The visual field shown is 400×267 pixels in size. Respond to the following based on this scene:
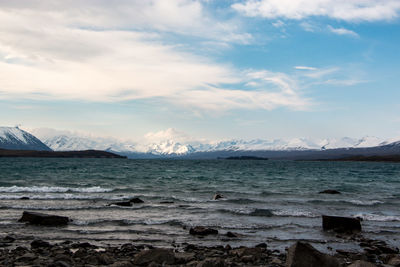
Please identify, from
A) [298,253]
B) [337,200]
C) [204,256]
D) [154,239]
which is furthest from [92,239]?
[337,200]

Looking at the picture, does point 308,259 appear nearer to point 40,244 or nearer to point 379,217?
point 40,244

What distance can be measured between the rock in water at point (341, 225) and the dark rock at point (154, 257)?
11180mm

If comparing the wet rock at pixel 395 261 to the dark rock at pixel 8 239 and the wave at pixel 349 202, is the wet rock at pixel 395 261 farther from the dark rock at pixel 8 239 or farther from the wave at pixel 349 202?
the wave at pixel 349 202

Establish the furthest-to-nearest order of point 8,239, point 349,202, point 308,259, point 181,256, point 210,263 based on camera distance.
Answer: point 349,202 → point 8,239 → point 181,256 → point 308,259 → point 210,263

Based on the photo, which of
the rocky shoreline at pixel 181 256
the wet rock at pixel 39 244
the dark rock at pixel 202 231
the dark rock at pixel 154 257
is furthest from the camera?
the dark rock at pixel 202 231

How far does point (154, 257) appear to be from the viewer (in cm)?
1349

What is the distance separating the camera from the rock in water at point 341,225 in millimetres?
20500

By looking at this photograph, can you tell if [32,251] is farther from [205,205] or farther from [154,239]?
[205,205]

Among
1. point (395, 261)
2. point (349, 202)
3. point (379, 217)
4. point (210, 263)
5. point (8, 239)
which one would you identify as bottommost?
point (349, 202)

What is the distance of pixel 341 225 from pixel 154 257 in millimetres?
12250

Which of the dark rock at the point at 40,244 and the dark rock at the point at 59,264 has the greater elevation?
the dark rock at the point at 59,264

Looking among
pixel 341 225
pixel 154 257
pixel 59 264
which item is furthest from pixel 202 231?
pixel 59 264

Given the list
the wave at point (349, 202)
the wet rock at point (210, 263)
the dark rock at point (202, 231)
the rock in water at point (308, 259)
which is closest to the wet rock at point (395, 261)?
the rock in water at point (308, 259)

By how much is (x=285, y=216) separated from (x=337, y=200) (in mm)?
12290
